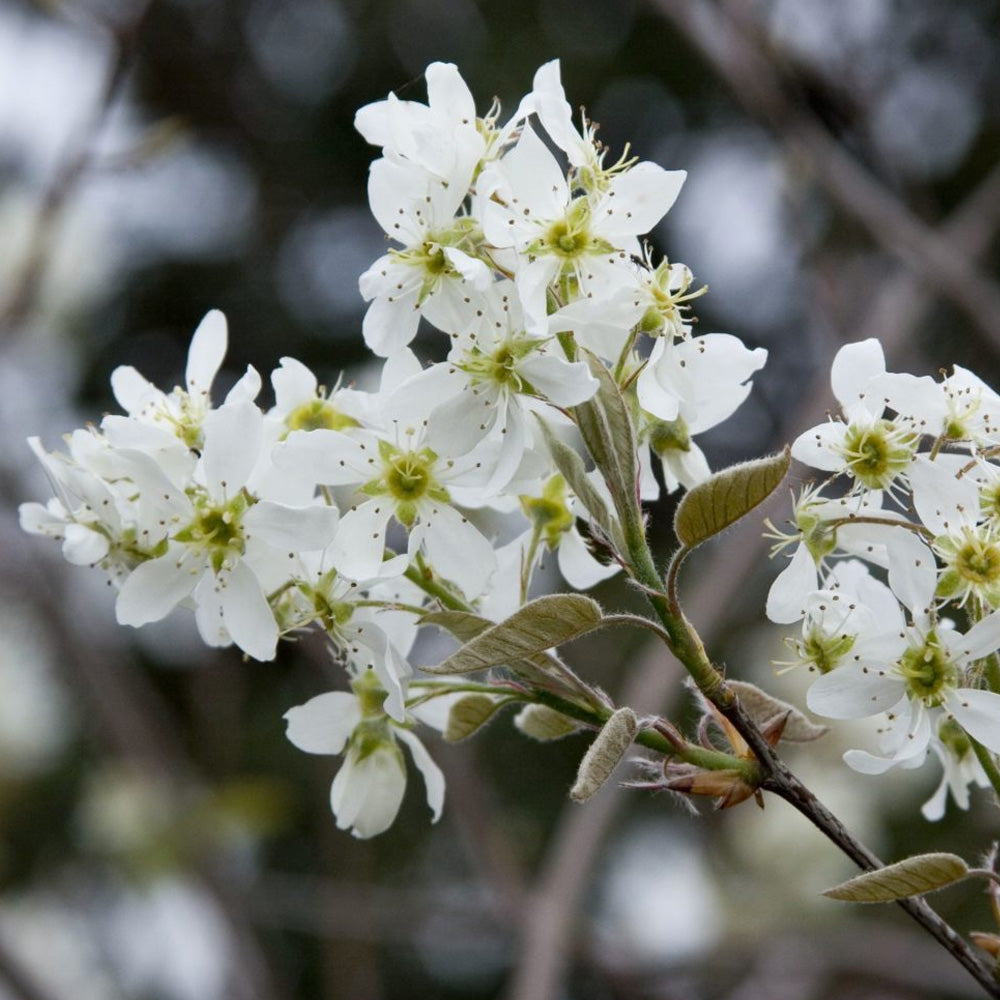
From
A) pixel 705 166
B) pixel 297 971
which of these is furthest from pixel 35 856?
pixel 705 166

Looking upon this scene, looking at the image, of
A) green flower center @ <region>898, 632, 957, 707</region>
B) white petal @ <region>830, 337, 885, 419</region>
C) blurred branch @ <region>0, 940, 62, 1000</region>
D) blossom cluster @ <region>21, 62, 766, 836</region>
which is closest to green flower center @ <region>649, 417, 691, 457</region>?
blossom cluster @ <region>21, 62, 766, 836</region>

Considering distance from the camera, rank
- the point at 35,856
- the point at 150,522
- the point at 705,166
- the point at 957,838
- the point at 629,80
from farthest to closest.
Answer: the point at 629,80
the point at 705,166
the point at 35,856
the point at 957,838
the point at 150,522

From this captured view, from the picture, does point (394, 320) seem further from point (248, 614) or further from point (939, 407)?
point (939, 407)

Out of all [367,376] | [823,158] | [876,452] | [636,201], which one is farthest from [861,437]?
[367,376]

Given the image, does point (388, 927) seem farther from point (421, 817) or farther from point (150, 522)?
point (150, 522)

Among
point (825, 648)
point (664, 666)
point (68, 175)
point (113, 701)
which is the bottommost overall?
point (113, 701)

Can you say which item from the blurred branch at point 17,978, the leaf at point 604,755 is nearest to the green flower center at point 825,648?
the leaf at point 604,755

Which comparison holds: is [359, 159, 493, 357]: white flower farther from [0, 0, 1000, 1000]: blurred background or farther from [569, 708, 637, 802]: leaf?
[0, 0, 1000, 1000]: blurred background
